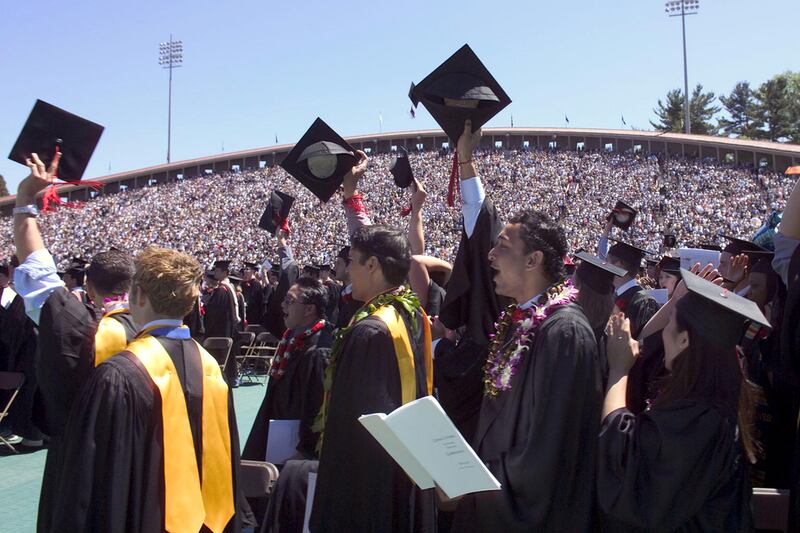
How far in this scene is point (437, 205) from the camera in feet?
133

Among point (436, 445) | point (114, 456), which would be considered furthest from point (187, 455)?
point (436, 445)

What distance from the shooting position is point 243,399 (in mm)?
10594

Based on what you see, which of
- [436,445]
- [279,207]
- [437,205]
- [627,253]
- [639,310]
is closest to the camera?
[436,445]

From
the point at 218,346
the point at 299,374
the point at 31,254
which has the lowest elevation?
the point at 218,346

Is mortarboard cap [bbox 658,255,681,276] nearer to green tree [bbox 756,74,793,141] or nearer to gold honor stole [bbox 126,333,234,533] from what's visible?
gold honor stole [bbox 126,333,234,533]

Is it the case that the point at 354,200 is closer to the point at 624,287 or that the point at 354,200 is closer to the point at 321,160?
the point at 321,160

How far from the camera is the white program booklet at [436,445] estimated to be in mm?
2102

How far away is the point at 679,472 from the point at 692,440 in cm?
11

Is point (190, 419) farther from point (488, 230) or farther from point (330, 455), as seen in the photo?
point (488, 230)

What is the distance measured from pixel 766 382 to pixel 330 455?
202 cm

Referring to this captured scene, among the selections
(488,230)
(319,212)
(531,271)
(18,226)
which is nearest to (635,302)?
(488,230)

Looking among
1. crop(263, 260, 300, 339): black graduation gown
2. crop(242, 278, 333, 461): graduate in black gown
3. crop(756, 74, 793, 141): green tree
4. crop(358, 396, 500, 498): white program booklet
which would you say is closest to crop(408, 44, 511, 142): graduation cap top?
crop(242, 278, 333, 461): graduate in black gown

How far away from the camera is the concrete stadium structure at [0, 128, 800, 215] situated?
43.6 meters

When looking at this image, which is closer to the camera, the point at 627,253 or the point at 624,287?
the point at 624,287
